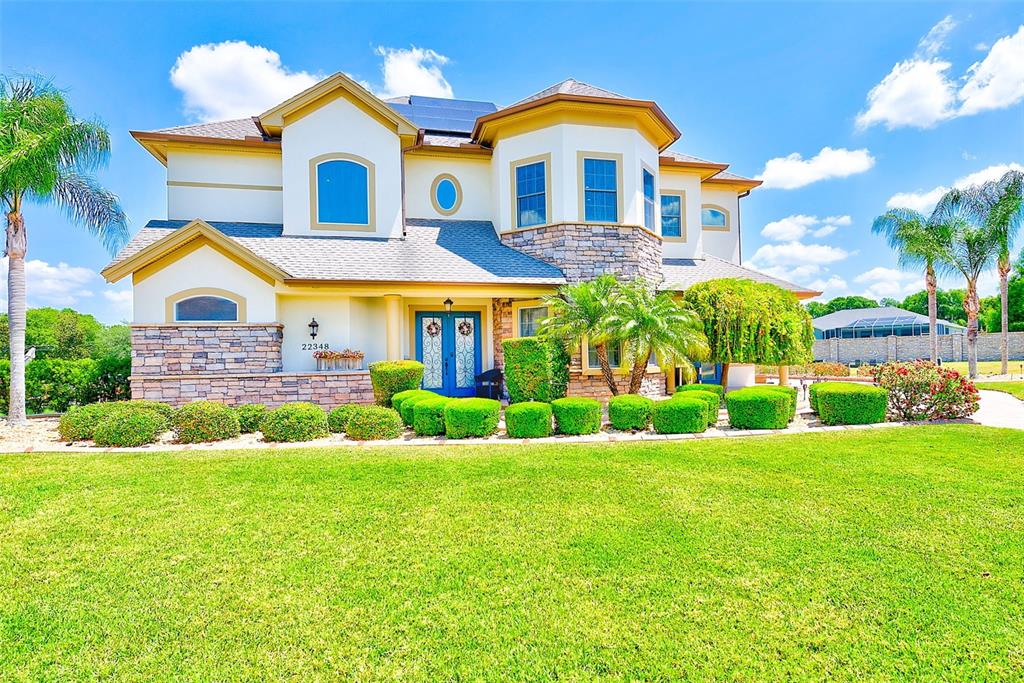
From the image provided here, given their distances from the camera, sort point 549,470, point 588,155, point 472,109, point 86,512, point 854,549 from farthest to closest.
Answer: point 472,109 < point 588,155 < point 549,470 < point 86,512 < point 854,549

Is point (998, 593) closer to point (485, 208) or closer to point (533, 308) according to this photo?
point (533, 308)

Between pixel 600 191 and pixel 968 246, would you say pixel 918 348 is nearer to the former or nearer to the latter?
pixel 968 246

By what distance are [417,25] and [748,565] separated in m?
15.6

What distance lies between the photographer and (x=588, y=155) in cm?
1379

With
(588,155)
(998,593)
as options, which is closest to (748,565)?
(998,593)

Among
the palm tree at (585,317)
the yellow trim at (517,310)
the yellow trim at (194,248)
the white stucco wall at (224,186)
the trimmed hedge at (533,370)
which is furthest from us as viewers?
the white stucco wall at (224,186)

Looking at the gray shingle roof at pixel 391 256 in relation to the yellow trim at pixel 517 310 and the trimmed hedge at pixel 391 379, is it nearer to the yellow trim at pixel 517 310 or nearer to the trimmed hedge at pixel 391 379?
the yellow trim at pixel 517 310

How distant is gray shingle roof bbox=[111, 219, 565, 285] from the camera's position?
1265 cm

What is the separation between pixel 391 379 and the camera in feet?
36.6

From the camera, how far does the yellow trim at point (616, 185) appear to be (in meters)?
13.8

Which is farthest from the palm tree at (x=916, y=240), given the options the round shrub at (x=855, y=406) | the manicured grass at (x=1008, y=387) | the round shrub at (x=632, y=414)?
the round shrub at (x=632, y=414)

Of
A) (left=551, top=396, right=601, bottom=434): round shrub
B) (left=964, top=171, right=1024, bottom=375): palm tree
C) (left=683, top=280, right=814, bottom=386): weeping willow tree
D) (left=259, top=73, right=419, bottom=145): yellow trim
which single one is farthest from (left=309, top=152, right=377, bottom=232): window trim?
(left=964, top=171, right=1024, bottom=375): palm tree

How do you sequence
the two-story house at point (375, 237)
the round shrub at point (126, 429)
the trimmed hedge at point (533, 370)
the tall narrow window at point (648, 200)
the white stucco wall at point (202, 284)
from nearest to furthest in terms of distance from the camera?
1. the round shrub at point (126, 429)
2. the trimmed hedge at point (533, 370)
3. the white stucco wall at point (202, 284)
4. the two-story house at point (375, 237)
5. the tall narrow window at point (648, 200)

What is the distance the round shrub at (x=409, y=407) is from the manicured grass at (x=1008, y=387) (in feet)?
56.1
